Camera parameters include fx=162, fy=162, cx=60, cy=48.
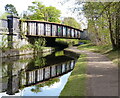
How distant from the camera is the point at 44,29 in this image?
23.4m

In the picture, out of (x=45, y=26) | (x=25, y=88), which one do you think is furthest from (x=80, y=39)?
(x=25, y=88)

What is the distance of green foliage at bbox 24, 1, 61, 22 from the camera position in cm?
3422

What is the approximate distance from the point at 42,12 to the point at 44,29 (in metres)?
13.1

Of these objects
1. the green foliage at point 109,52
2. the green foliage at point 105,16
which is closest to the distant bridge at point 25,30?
the green foliage at point 105,16

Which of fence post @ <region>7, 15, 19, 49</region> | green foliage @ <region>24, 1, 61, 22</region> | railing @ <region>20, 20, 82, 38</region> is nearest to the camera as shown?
fence post @ <region>7, 15, 19, 49</region>

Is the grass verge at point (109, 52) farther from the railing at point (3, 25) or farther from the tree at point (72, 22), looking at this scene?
the tree at point (72, 22)

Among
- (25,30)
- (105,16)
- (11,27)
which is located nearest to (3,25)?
(11,27)

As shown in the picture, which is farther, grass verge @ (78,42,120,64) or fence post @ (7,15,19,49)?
fence post @ (7,15,19,49)

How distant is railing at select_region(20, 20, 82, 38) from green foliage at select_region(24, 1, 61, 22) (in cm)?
830

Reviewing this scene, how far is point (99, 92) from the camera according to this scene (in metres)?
4.28

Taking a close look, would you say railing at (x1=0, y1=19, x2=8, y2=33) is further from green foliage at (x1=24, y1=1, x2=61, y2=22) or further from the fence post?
green foliage at (x1=24, y1=1, x2=61, y2=22)

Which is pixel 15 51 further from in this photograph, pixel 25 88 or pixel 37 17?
pixel 37 17

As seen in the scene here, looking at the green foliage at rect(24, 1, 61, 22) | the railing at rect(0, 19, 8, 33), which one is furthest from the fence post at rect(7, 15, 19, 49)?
the green foliage at rect(24, 1, 61, 22)

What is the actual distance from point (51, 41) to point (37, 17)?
8.40m
